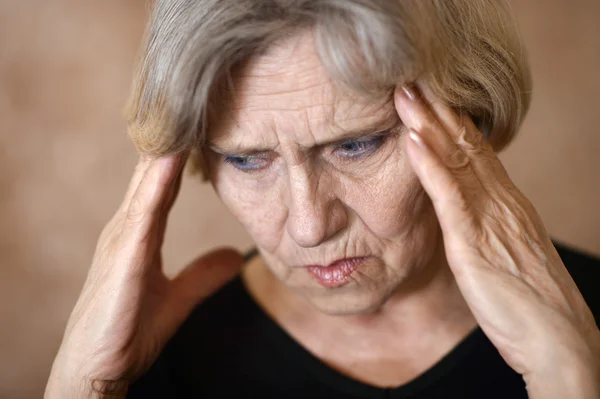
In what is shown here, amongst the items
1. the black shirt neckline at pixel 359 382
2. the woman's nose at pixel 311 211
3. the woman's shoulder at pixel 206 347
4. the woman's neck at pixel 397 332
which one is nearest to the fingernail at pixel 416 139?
the woman's nose at pixel 311 211

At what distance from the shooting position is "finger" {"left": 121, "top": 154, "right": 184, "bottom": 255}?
1.39 m

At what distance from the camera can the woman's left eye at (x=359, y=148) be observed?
1.28m

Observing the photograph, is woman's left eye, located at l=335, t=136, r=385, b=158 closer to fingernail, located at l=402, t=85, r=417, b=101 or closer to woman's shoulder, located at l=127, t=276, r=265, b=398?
fingernail, located at l=402, t=85, r=417, b=101

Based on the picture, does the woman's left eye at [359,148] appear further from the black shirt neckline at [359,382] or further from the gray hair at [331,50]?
the black shirt neckline at [359,382]

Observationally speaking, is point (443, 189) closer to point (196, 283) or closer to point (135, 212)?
point (135, 212)

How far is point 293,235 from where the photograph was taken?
1.31 meters

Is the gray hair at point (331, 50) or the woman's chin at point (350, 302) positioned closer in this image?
the gray hair at point (331, 50)

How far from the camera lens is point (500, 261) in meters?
1.28

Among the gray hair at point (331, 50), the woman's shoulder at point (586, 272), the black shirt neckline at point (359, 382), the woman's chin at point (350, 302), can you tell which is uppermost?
the gray hair at point (331, 50)

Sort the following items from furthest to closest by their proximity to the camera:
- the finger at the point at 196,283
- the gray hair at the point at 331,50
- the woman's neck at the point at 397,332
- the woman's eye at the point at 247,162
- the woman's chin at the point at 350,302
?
the finger at the point at 196,283 < the woman's neck at the point at 397,332 < the woman's chin at the point at 350,302 < the woman's eye at the point at 247,162 < the gray hair at the point at 331,50

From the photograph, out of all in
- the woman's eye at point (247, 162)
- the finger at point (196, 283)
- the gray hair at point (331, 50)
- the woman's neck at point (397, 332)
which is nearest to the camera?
the gray hair at point (331, 50)

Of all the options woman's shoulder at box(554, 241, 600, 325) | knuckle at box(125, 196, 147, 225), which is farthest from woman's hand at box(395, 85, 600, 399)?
knuckle at box(125, 196, 147, 225)

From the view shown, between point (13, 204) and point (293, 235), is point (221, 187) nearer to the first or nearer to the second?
point (293, 235)

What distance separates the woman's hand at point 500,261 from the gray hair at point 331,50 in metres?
0.08
